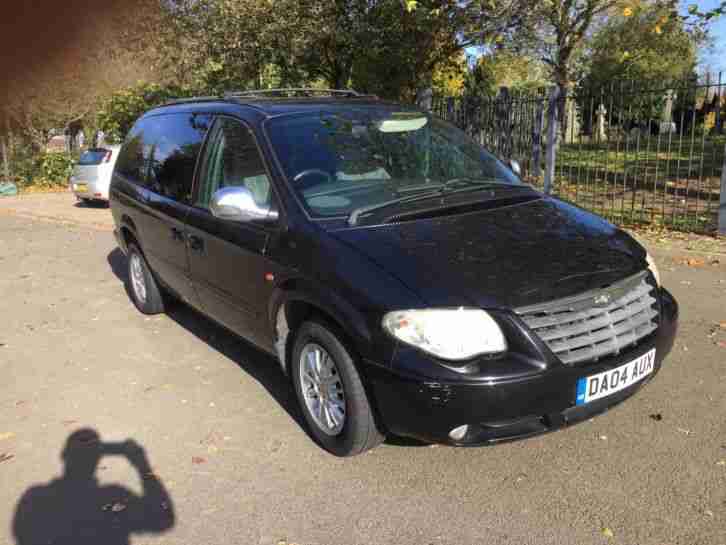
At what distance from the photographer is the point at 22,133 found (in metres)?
23.1

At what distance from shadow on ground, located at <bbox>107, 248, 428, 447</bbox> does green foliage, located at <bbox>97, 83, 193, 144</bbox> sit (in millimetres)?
12195

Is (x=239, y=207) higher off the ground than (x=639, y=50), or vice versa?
(x=639, y=50)

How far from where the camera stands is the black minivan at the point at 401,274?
2.71 meters

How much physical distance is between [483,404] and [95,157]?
45.6 feet

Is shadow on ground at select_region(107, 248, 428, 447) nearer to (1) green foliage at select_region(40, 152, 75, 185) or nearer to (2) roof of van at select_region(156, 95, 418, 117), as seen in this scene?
(2) roof of van at select_region(156, 95, 418, 117)

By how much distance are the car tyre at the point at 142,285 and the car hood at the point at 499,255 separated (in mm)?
3083

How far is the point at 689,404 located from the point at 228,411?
108 inches

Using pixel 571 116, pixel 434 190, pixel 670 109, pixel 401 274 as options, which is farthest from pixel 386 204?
pixel 670 109

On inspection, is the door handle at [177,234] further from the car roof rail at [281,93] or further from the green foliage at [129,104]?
the green foliage at [129,104]

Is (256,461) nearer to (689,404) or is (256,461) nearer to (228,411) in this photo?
(228,411)

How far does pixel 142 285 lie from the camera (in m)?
5.93

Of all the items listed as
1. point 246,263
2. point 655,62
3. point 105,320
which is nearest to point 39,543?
point 246,263

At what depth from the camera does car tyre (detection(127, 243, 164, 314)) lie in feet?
18.9

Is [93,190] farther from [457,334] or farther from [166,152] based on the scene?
[457,334]
